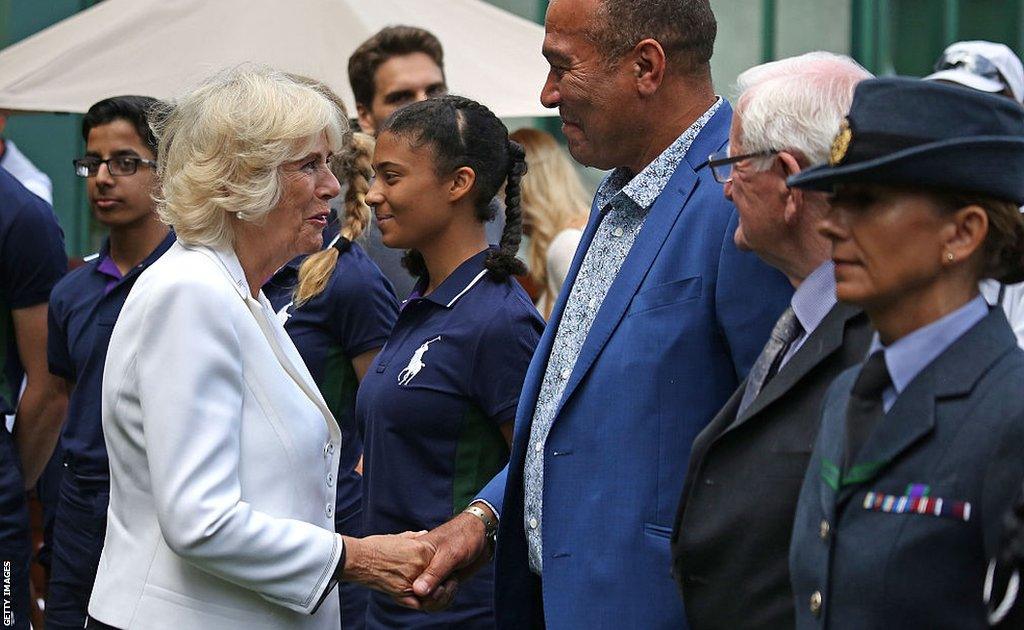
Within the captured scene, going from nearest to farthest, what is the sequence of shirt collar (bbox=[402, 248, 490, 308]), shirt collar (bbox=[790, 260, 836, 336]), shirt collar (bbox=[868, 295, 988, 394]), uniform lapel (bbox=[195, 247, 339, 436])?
shirt collar (bbox=[868, 295, 988, 394]), shirt collar (bbox=[790, 260, 836, 336]), uniform lapel (bbox=[195, 247, 339, 436]), shirt collar (bbox=[402, 248, 490, 308])

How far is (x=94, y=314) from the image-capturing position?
4.84 meters

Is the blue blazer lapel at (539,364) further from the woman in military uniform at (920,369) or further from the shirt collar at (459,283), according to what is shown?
the woman in military uniform at (920,369)

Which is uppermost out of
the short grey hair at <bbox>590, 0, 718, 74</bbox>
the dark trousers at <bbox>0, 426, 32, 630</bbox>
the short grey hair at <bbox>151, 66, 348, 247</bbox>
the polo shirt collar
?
the short grey hair at <bbox>590, 0, 718, 74</bbox>

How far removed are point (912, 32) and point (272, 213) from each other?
719 cm

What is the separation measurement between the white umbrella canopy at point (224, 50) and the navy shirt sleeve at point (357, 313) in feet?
4.18

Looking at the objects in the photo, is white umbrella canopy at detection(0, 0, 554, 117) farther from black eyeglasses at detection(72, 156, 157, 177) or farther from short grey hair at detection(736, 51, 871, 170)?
short grey hair at detection(736, 51, 871, 170)

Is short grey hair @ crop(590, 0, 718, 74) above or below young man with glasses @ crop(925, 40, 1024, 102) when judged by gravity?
above

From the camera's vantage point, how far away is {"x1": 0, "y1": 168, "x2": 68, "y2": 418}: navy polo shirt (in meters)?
5.06

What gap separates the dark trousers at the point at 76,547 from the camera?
4578mm

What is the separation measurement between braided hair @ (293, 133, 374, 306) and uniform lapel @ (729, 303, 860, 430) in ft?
6.59

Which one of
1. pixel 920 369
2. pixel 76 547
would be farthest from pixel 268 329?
pixel 76 547

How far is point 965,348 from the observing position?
2.21 metres

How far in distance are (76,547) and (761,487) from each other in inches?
103

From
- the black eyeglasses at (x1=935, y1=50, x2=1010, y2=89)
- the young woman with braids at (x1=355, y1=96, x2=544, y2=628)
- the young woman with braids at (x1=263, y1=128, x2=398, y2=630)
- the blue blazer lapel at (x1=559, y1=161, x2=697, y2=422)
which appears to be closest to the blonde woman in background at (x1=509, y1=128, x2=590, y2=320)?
the black eyeglasses at (x1=935, y1=50, x2=1010, y2=89)
